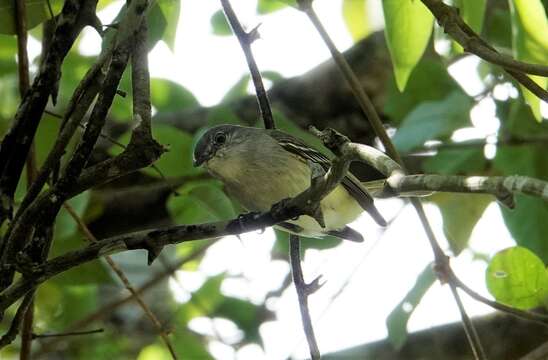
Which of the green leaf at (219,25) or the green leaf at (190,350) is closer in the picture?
the green leaf at (190,350)

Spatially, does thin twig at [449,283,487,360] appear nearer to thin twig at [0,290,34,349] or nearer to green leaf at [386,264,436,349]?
green leaf at [386,264,436,349]

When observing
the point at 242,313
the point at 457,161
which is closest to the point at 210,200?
the point at 457,161

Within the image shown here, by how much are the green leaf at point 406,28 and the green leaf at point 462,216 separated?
0.95m

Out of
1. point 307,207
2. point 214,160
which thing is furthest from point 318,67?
point 307,207

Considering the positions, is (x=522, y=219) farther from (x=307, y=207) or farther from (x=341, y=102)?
(x=341, y=102)

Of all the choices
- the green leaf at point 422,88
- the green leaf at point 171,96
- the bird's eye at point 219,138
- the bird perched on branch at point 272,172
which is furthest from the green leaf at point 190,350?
the green leaf at point 422,88

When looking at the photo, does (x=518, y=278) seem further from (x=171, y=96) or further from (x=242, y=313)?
(x=242, y=313)

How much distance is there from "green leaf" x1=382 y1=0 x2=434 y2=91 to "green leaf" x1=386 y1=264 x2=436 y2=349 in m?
0.70

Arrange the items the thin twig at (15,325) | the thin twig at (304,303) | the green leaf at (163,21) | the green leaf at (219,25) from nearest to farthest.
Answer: the thin twig at (15,325) < the thin twig at (304,303) < the green leaf at (163,21) < the green leaf at (219,25)

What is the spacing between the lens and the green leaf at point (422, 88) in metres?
4.22

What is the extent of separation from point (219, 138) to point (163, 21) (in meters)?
0.98

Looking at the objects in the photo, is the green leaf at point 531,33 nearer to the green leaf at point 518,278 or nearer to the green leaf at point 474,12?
the green leaf at point 474,12

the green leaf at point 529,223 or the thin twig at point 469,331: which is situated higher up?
the green leaf at point 529,223

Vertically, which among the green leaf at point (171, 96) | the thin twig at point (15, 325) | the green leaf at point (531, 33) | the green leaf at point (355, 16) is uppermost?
the green leaf at point (355, 16)
